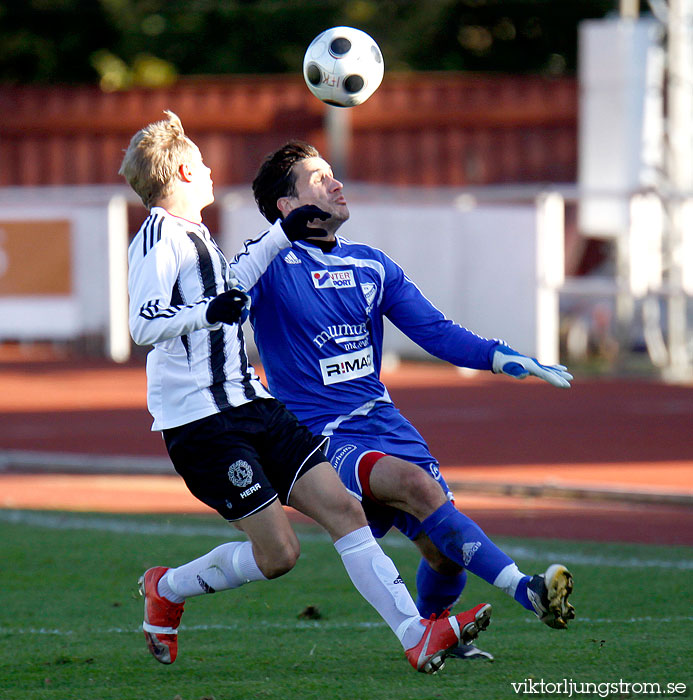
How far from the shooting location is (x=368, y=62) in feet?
21.2

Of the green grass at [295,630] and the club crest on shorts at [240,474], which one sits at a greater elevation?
the club crest on shorts at [240,474]

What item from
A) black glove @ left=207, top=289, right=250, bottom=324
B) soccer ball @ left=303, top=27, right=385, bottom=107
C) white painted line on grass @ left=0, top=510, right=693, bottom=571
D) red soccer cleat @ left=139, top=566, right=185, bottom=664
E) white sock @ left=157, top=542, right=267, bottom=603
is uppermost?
soccer ball @ left=303, top=27, right=385, bottom=107

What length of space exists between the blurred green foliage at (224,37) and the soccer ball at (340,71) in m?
25.0

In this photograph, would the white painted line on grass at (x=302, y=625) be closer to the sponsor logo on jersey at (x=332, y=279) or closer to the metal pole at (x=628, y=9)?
the sponsor logo on jersey at (x=332, y=279)

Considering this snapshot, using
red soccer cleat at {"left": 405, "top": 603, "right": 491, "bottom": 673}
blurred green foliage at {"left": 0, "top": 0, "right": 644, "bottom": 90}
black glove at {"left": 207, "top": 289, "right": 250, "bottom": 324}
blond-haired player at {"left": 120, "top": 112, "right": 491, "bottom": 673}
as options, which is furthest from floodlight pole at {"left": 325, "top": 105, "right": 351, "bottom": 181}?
red soccer cleat at {"left": 405, "top": 603, "right": 491, "bottom": 673}

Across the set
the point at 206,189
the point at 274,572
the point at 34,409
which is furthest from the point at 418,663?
the point at 34,409

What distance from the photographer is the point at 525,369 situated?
4.85 m

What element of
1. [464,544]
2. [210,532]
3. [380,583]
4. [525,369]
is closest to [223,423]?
[380,583]

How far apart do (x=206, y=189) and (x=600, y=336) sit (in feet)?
44.3

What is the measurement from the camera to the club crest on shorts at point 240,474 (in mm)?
4621

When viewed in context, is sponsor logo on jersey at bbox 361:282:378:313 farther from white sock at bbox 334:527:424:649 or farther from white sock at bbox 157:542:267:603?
white sock at bbox 157:542:267:603

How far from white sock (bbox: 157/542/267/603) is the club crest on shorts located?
0.93ft

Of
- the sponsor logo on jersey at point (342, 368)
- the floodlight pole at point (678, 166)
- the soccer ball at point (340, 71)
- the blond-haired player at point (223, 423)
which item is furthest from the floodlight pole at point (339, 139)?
the blond-haired player at point (223, 423)

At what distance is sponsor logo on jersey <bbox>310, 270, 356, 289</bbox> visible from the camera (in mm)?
5074
